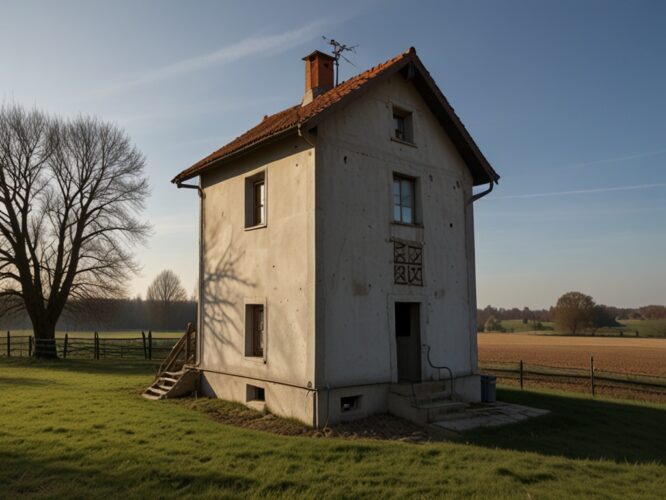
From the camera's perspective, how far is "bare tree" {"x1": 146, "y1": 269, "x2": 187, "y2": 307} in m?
97.0

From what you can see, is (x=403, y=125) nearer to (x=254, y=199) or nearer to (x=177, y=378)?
(x=254, y=199)

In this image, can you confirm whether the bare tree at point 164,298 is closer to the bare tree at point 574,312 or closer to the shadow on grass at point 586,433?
the bare tree at point 574,312

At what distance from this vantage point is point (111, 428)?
9.92 meters

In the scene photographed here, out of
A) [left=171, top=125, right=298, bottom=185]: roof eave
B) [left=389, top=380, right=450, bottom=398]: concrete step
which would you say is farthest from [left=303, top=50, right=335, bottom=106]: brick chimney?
[left=389, top=380, right=450, bottom=398]: concrete step

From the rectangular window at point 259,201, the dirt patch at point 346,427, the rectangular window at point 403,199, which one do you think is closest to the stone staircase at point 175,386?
the dirt patch at point 346,427

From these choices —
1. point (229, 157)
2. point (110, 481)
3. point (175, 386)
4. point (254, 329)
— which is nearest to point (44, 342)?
point (175, 386)

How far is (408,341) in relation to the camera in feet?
43.3

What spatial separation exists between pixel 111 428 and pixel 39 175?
2216 cm

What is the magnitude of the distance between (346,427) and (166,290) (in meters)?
93.2

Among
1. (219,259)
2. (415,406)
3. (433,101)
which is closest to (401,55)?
(433,101)

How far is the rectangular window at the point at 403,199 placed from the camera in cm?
1320

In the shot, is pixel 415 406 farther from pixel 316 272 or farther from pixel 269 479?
pixel 269 479

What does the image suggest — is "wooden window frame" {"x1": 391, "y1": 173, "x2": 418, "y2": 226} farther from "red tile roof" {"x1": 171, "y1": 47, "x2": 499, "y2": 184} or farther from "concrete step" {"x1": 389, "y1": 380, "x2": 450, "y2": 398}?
"concrete step" {"x1": 389, "y1": 380, "x2": 450, "y2": 398}

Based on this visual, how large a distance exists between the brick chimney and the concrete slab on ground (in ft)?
32.5
